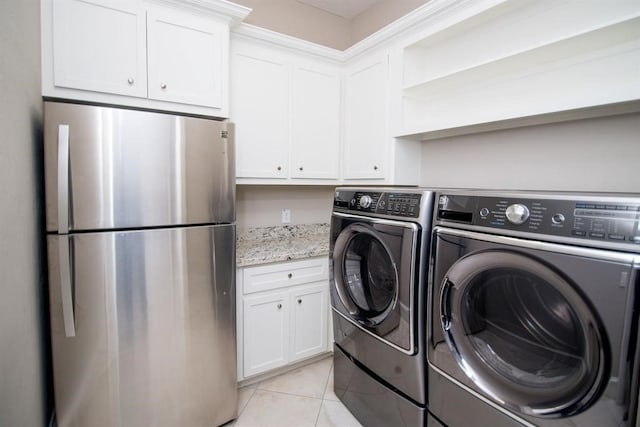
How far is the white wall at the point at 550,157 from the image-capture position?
1354 mm

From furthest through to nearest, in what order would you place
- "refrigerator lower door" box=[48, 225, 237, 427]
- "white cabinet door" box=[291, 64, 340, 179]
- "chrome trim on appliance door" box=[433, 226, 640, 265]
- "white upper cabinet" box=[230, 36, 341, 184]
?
1. "white cabinet door" box=[291, 64, 340, 179]
2. "white upper cabinet" box=[230, 36, 341, 184]
3. "refrigerator lower door" box=[48, 225, 237, 427]
4. "chrome trim on appliance door" box=[433, 226, 640, 265]

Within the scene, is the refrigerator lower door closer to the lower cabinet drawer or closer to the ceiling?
the lower cabinet drawer

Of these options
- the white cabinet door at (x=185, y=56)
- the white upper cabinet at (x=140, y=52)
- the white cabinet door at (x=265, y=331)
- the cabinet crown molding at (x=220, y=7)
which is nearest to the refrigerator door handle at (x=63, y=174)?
the white upper cabinet at (x=140, y=52)

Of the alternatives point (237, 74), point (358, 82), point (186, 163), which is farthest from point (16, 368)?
point (358, 82)

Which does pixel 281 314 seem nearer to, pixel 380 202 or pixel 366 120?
pixel 380 202

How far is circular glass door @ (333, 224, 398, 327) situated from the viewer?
1590 millimetres

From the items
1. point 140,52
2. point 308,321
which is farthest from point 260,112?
point 308,321

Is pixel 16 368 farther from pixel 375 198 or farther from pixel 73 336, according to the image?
pixel 375 198

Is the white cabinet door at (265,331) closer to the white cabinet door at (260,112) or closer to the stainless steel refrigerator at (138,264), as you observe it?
the stainless steel refrigerator at (138,264)

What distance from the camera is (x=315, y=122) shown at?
2369 mm

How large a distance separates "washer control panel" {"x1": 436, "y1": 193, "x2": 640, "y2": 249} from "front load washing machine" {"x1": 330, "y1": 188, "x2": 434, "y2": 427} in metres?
0.20

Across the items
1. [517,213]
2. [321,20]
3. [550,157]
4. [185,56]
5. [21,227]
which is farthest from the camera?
[321,20]

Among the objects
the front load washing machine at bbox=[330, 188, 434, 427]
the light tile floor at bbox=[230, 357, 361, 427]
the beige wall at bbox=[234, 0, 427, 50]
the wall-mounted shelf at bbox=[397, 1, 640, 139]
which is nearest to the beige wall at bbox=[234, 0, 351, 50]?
the beige wall at bbox=[234, 0, 427, 50]

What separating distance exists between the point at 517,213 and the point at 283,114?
1.69 metres
